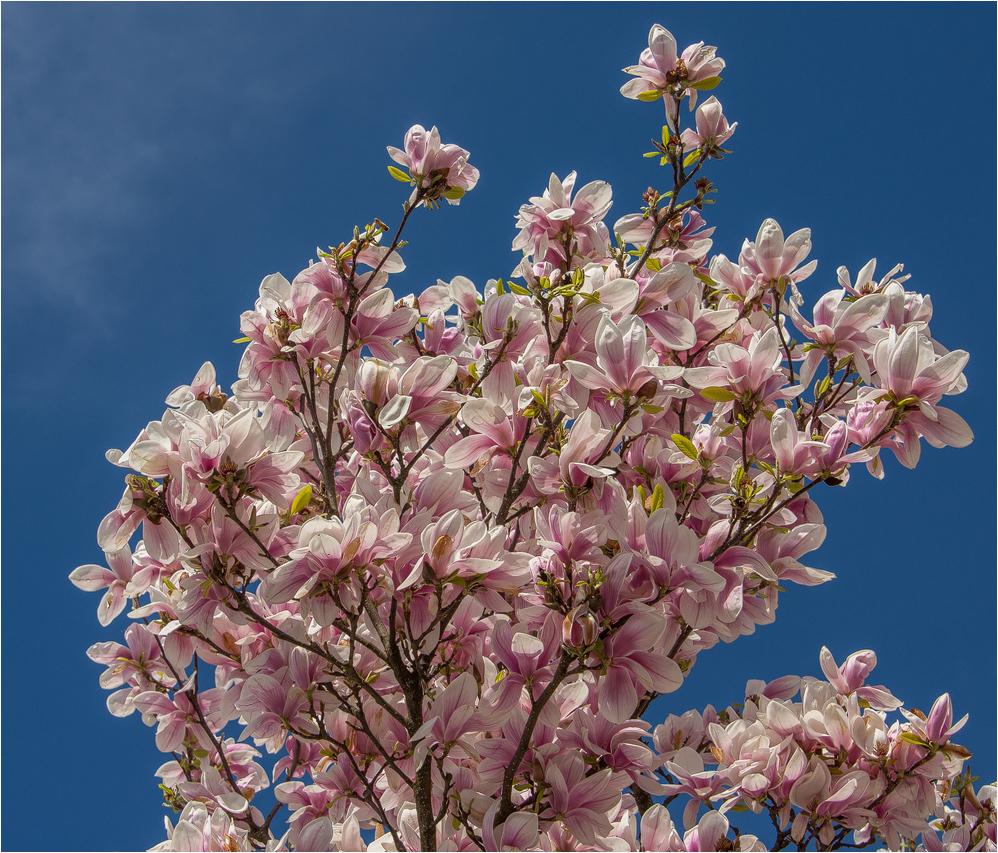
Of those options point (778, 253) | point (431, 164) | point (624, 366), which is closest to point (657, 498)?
point (624, 366)

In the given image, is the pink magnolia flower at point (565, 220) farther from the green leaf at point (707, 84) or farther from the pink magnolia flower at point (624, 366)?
the pink magnolia flower at point (624, 366)

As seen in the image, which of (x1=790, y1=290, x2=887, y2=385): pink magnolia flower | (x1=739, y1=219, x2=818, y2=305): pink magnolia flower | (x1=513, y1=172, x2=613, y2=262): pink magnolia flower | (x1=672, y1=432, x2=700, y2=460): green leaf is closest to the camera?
(x1=672, y1=432, x2=700, y2=460): green leaf

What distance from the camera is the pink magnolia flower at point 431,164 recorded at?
114 inches

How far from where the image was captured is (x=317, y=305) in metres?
2.75

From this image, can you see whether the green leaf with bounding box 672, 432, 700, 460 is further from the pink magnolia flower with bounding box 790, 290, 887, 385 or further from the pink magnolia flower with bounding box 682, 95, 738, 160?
the pink magnolia flower with bounding box 682, 95, 738, 160

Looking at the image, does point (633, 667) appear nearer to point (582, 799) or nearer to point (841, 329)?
point (582, 799)

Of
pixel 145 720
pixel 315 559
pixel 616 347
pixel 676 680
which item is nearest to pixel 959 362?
pixel 616 347

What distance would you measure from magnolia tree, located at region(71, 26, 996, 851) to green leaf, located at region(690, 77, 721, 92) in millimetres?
11

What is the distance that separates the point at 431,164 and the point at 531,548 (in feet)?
4.80

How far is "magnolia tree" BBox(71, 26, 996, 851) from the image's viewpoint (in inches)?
82.0

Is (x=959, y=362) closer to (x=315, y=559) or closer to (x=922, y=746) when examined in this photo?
(x=922, y=746)

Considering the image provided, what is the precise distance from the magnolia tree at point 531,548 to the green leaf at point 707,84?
11 millimetres

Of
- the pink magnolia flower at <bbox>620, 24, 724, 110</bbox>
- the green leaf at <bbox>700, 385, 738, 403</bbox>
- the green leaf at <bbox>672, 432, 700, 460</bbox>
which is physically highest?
the pink magnolia flower at <bbox>620, 24, 724, 110</bbox>

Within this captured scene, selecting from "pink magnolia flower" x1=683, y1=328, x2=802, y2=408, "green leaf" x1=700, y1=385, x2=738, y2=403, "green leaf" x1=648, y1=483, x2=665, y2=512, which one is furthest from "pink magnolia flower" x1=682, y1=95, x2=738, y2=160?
"green leaf" x1=648, y1=483, x2=665, y2=512
